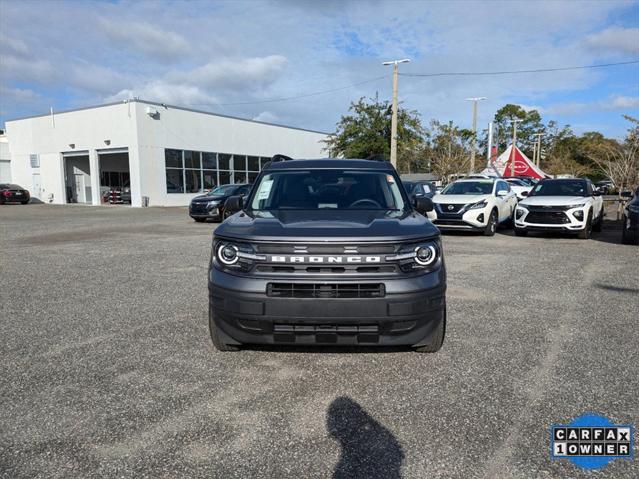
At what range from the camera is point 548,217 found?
12.4m

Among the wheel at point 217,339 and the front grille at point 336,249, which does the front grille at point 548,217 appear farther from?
the wheel at point 217,339

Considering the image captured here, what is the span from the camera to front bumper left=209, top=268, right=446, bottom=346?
3.30 meters

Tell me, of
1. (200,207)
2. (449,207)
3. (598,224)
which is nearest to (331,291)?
(449,207)

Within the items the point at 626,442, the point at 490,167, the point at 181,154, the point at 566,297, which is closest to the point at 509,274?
the point at 566,297

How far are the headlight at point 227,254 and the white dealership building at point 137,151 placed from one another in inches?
1104

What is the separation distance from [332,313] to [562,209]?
10917 mm

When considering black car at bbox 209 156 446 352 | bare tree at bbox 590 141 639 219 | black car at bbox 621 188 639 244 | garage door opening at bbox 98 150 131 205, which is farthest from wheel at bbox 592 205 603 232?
garage door opening at bbox 98 150 131 205

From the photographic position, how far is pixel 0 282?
23.9 ft

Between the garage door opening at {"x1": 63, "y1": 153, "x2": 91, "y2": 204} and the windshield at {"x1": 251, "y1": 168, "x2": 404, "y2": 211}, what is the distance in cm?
Result: 3528

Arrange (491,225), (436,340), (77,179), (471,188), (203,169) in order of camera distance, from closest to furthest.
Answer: (436,340) < (491,225) < (471,188) < (203,169) < (77,179)

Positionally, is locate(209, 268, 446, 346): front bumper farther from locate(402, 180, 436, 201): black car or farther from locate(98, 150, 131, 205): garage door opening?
locate(98, 150, 131, 205): garage door opening

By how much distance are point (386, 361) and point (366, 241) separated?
1.19 metres

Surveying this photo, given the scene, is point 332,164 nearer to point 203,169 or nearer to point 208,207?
point 208,207

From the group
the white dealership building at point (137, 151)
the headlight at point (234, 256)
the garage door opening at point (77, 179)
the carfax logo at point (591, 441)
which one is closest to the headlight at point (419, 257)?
the headlight at point (234, 256)
